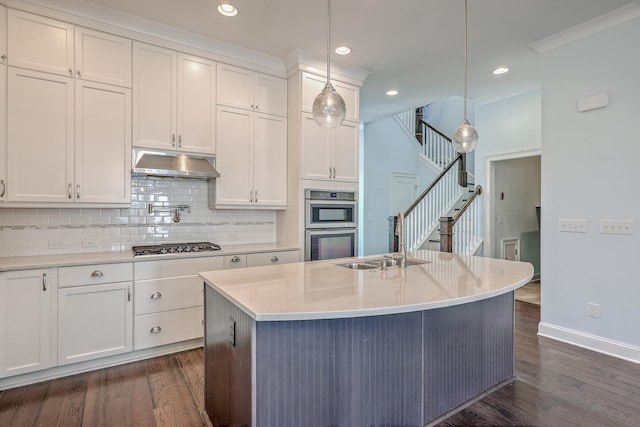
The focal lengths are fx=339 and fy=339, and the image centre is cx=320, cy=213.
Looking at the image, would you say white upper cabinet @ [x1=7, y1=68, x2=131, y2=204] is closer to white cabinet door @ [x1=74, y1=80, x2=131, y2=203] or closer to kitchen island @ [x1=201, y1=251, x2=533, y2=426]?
white cabinet door @ [x1=74, y1=80, x2=131, y2=203]

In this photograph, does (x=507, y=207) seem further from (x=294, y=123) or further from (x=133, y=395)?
(x=133, y=395)

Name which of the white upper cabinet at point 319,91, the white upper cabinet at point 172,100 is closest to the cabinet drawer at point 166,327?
the white upper cabinet at point 172,100

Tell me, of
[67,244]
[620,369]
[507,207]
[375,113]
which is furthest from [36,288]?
[507,207]

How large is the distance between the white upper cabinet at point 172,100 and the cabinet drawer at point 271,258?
115cm

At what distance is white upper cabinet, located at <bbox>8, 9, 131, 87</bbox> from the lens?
8.38 feet

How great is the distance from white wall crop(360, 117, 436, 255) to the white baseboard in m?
3.35

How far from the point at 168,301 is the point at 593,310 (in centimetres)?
380

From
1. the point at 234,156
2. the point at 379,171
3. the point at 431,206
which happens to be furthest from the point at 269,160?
the point at 431,206

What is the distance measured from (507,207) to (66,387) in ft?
19.5

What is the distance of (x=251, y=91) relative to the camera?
11.8 ft

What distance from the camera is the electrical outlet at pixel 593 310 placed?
3.05 metres

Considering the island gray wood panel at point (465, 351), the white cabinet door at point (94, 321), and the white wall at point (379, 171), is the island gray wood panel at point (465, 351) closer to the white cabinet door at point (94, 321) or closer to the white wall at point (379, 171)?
the white cabinet door at point (94, 321)

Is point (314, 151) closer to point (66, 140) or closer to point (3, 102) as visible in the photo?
point (66, 140)

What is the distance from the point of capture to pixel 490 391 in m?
2.30
